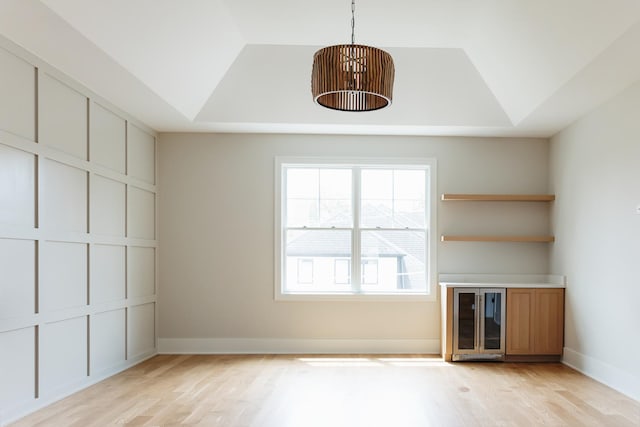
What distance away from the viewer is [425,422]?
11.4ft

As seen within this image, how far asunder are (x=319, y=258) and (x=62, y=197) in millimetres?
2937

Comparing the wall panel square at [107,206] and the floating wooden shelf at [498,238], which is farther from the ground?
the wall panel square at [107,206]

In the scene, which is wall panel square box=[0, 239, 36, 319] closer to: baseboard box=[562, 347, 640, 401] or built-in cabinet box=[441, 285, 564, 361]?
built-in cabinet box=[441, 285, 564, 361]

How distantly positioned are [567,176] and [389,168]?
1.95 meters

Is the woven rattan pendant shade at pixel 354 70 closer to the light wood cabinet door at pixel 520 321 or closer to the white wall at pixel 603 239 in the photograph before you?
the white wall at pixel 603 239

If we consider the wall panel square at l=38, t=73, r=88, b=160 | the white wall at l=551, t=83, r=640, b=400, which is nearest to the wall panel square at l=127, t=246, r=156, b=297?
the wall panel square at l=38, t=73, r=88, b=160

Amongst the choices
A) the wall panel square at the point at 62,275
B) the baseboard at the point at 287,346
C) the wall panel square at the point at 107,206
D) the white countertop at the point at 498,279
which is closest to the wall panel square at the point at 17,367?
the wall panel square at the point at 62,275

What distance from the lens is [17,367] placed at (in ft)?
11.3

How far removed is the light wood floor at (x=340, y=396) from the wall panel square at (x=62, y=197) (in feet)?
4.57

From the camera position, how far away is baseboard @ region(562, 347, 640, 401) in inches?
163

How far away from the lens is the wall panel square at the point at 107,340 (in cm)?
445

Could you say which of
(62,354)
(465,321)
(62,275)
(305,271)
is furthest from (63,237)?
(465,321)

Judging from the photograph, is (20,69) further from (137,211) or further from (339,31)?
(339,31)

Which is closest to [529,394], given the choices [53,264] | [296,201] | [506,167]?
[506,167]
